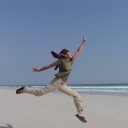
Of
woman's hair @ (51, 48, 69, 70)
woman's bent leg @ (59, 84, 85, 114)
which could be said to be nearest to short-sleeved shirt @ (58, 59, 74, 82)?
woman's hair @ (51, 48, 69, 70)

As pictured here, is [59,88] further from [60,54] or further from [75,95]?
[60,54]

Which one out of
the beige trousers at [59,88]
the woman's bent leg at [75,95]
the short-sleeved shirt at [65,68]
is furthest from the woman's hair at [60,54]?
the woman's bent leg at [75,95]

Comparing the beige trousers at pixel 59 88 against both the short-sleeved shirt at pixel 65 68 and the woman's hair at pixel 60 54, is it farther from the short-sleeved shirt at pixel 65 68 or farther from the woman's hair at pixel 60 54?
the woman's hair at pixel 60 54

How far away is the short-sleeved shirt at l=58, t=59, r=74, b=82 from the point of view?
8297 millimetres

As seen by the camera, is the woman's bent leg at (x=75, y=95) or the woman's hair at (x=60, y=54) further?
the woman's bent leg at (x=75, y=95)

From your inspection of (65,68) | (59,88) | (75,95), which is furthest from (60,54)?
(75,95)

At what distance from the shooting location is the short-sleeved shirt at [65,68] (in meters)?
8.30

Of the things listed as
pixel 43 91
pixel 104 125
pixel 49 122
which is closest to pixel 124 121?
pixel 104 125

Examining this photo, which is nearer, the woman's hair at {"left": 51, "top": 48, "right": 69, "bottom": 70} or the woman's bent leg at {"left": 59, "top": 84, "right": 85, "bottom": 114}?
the woman's hair at {"left": 51, "top": 48, "right": 69, "bottom": 70}

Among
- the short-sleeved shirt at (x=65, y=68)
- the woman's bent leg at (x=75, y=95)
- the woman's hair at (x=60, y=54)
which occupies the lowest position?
the woman's bent leg at (x=75, y=95)

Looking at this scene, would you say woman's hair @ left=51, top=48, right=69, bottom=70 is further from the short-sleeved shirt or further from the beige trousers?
the beige trousers

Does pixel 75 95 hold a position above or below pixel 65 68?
below

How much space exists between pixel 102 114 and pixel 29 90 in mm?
3501

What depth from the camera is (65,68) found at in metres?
8.30
